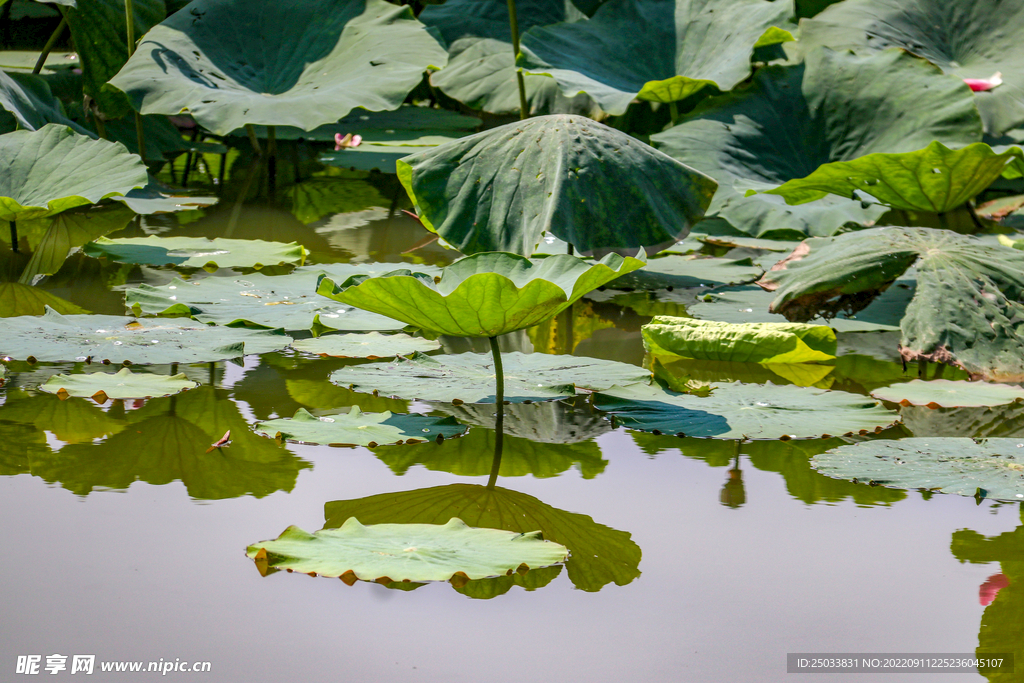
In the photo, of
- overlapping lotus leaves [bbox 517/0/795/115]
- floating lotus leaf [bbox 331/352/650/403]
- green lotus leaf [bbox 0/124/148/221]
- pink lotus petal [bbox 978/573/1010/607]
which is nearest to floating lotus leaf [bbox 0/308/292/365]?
floating lotus leaf [bbox 331/352/650/403]

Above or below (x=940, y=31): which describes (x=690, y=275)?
below

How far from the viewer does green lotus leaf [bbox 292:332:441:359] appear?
1.66m

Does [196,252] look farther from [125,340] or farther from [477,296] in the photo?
[477,296]

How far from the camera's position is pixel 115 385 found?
143 cm

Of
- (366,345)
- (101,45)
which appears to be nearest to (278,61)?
(101,45)

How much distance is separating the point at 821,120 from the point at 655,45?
2.55 ft

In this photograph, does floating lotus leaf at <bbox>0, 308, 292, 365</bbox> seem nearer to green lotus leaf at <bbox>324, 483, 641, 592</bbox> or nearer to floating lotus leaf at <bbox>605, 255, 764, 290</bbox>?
green lotus leaf at <bbox>324, 483, 641, 592</bbox>

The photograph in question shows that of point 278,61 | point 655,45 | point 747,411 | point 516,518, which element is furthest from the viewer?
point 278,61

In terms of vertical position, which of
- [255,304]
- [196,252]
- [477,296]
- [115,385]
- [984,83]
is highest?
[477,296]

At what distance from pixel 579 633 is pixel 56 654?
1.48 ft

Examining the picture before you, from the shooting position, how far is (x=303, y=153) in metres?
4.55

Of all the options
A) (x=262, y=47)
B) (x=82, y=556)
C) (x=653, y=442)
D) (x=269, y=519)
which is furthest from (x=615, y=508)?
(x=262, y=47)

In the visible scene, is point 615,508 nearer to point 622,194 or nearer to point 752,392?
point 752,392

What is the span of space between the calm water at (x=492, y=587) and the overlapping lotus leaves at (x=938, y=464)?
28 mm
